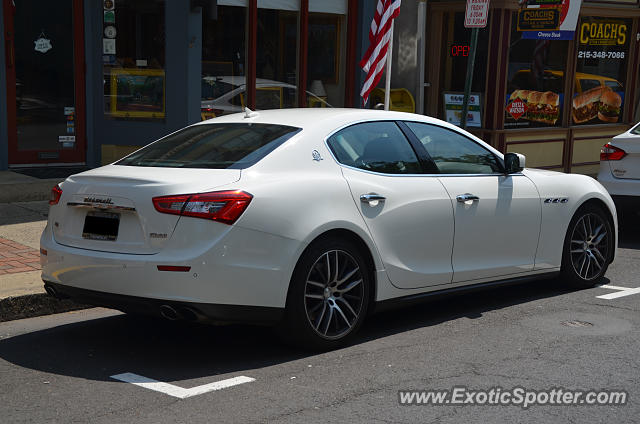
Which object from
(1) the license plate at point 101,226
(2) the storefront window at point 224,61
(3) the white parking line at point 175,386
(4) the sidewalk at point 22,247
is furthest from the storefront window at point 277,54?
(3) the white parking line at point 175,386

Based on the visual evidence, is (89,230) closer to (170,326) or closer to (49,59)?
(170,326)

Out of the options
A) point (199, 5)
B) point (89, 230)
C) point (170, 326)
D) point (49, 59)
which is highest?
point (199, 5)

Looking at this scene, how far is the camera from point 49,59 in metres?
11.6

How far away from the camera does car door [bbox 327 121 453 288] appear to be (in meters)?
5.96

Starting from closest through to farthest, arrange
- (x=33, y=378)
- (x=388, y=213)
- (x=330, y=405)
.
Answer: (x=330, y=405)
(x=33, y=378)
(x=388, y=213)

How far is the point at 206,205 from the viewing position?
5.18m

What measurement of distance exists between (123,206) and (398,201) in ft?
6.14

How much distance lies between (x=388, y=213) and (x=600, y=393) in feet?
5.92

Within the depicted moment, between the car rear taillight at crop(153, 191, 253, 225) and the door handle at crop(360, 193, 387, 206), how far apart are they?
976mm

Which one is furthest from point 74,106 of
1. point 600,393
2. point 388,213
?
point 600,393

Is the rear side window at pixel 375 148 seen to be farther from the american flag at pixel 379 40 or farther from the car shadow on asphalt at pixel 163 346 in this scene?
the american flag at pixel 379 40

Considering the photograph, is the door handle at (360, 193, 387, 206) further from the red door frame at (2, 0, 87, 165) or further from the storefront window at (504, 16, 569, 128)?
the storefront window at (504, 16, 569, 128)

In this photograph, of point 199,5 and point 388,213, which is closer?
point 388,213

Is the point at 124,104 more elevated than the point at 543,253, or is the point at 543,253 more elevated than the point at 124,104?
the point at 124,104
